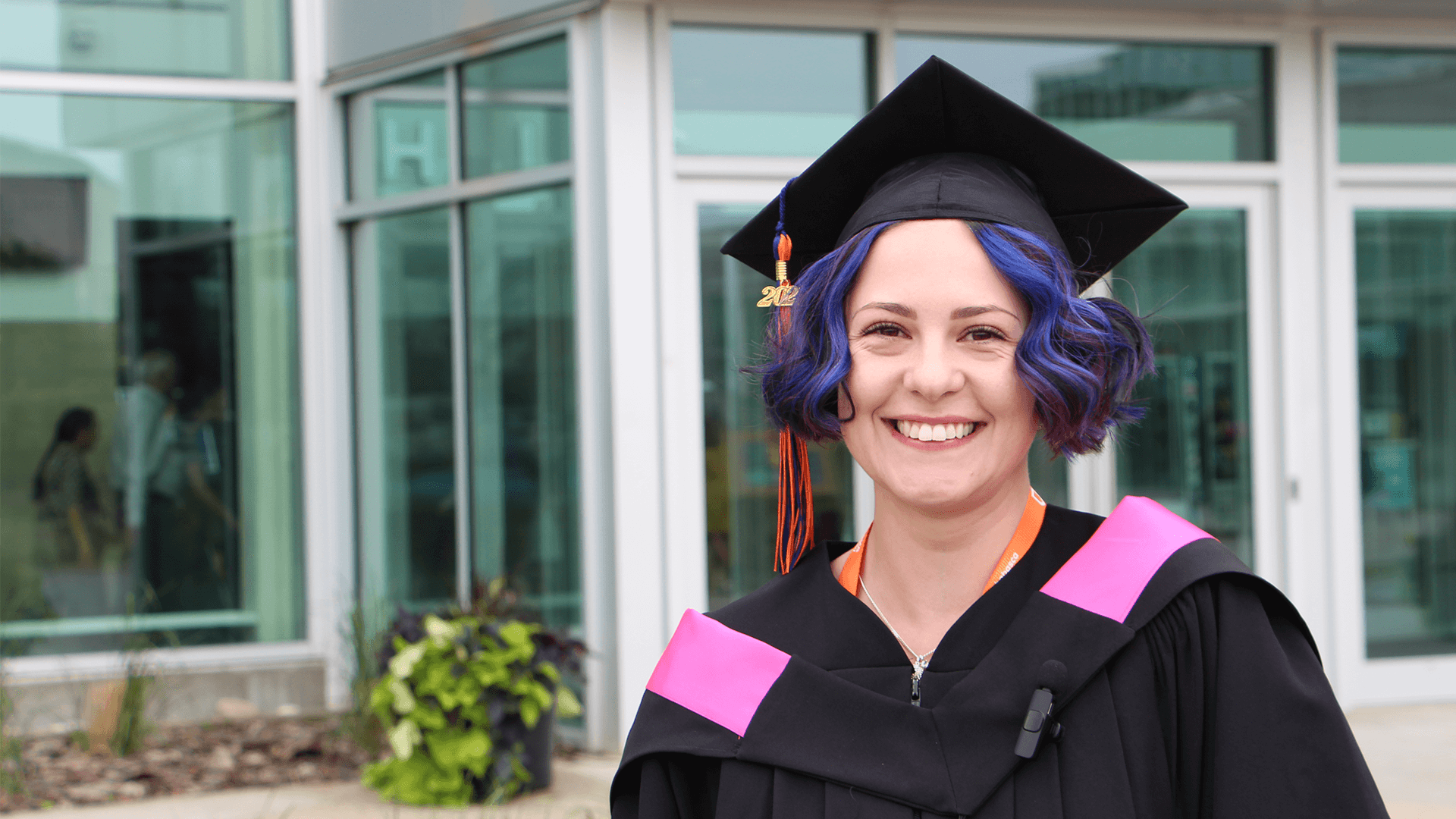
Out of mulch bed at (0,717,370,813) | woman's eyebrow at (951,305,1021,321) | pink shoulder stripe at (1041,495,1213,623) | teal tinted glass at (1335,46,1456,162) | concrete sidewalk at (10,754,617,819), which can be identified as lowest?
mulch bed at (0,717,370,813)

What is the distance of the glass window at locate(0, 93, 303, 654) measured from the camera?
20.5 feet

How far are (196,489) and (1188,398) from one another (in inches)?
202

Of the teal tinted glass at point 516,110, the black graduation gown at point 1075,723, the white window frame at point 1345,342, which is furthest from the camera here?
the white window frame at point 1345,342

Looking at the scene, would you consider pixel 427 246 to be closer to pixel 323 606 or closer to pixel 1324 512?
pixel 323 606

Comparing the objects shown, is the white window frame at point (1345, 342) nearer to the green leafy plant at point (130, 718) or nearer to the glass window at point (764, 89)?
the glass window at point (764, 89)

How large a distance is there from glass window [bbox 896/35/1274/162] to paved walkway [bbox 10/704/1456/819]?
107 inches

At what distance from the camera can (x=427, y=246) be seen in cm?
617

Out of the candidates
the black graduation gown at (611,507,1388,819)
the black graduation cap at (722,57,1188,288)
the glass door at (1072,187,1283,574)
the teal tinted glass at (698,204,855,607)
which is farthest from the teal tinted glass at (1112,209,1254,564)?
the black graduation gown at (611,507,1388,819)

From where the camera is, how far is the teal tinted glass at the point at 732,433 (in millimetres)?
5332

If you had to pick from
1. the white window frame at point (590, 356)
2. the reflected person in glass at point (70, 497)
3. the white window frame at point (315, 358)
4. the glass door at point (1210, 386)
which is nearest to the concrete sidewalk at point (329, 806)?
the white window frame at point (590, 356)

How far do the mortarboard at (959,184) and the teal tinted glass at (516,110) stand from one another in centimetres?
401

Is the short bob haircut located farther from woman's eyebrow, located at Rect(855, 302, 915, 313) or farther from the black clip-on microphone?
the black clip-on microphone

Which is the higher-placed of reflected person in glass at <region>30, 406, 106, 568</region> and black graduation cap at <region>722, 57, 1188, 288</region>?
black graduation cap at <region>722, 57, 1188, 288</region>

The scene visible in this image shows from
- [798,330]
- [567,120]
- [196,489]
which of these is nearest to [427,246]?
[567,120]
